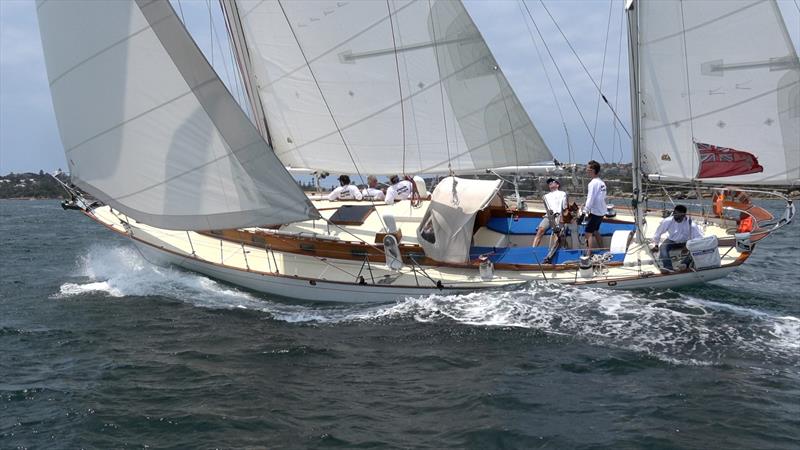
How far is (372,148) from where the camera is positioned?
1332 cm

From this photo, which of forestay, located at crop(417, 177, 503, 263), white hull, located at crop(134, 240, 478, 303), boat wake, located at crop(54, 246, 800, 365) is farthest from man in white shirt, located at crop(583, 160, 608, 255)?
white hull, located at crop(134, 240, 478, 303)

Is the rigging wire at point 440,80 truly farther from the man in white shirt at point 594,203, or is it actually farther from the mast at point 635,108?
the mast at point 635,108

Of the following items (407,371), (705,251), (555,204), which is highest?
(555,204)

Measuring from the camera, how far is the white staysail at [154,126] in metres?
9.84

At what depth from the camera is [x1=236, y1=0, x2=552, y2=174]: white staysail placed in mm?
12414

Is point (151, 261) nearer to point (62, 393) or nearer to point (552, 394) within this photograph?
point (62, 393)

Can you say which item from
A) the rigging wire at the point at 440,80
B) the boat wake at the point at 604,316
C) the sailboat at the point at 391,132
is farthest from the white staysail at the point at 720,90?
the rigging wire at the point at 440,80

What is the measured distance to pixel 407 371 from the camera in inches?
296

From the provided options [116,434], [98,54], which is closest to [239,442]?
[116,434]

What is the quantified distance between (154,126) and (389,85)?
478cm

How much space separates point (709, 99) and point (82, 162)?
33.9 ft

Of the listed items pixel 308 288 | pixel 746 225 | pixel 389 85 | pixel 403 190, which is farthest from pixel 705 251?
pixel 403 190

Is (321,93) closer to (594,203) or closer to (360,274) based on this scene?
(360,274)

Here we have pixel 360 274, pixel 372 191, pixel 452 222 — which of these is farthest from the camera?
pixel 372 191
